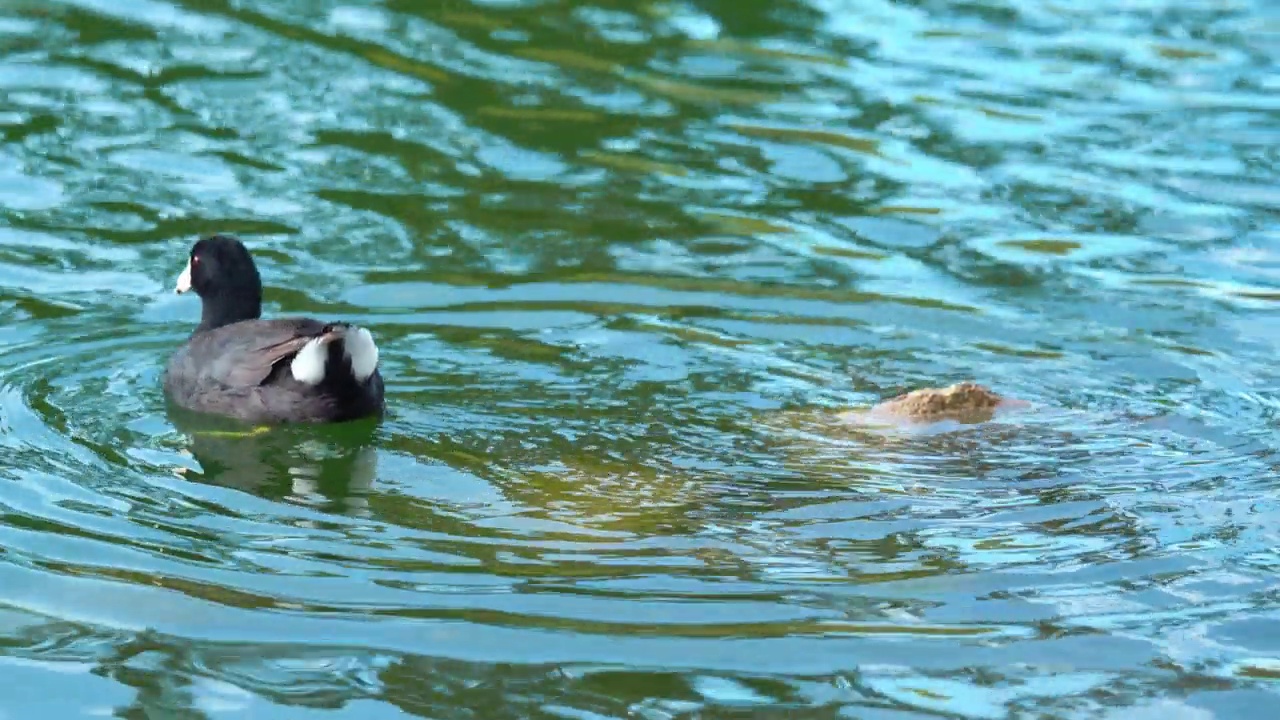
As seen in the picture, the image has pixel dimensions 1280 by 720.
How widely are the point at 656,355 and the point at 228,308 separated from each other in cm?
174

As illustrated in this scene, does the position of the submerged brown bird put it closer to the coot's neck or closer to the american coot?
the american coot

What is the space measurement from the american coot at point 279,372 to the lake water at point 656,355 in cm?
14

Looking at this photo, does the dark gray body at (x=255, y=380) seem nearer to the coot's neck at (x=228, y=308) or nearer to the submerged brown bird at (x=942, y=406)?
the coot's neck at (x=228, y=308)

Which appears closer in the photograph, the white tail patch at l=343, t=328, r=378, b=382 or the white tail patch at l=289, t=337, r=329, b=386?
the white tail patch at l=343, t=328, r=378, b=382

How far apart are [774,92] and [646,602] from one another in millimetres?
7076

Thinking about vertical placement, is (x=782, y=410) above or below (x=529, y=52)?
below

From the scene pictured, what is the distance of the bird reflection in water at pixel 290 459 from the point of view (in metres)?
6.69

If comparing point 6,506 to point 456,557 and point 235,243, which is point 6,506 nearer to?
point 456,557

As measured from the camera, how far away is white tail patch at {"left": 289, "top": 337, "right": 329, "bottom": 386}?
7.42m

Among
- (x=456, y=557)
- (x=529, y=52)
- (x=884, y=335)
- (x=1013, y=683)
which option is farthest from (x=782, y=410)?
(x=529, y=52)

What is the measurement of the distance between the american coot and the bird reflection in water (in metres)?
0.06

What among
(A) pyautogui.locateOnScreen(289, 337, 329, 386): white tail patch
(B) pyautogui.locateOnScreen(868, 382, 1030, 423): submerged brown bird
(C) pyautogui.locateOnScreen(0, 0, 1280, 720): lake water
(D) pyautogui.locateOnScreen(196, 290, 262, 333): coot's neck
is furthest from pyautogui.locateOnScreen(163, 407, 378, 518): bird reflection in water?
(B) pyautogui.locateOnScreen(868, 382, 1030, 423): submerged brown bird

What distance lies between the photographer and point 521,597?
220 inches

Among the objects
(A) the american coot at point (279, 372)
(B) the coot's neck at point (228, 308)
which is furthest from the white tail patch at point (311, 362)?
(B) the coot's neck at point (228, 308)
